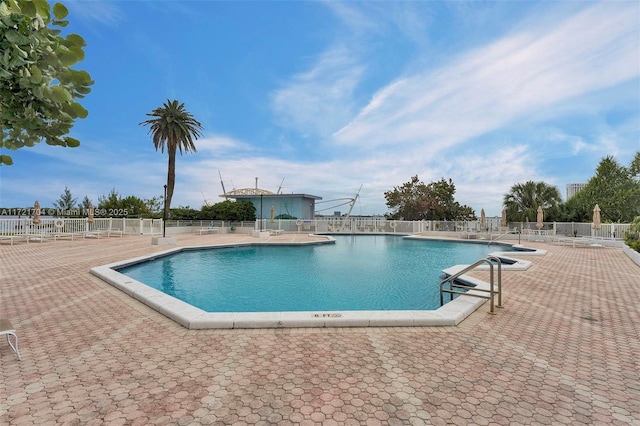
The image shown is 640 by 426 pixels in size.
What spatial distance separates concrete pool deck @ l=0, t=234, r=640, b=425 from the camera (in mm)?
2416

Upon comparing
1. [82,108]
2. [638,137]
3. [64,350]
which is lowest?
[64,350]

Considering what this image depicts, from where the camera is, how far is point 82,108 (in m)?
2.13

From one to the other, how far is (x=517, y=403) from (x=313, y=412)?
1731mm

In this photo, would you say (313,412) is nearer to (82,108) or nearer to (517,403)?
(517,403)

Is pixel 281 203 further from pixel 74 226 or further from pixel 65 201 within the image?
pixel 65 201

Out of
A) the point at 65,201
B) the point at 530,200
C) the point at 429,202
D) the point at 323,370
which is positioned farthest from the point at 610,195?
the point at 65,201

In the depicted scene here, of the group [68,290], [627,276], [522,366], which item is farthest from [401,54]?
[68,290]

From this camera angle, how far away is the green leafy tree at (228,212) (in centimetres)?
3072

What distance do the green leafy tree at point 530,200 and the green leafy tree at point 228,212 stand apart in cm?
2471

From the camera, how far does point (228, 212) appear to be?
1212 inches

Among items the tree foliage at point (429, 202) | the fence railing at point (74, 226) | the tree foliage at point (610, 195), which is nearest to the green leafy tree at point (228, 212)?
the fence railing at point (74, 226)

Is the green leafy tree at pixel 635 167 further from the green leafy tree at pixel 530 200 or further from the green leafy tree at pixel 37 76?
the green leafy tree at pixel 37 76

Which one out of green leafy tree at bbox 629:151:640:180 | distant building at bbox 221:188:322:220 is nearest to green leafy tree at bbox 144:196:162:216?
distant building at bbox 221:188:322:220

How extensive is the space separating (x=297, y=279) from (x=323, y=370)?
20.5 feet
